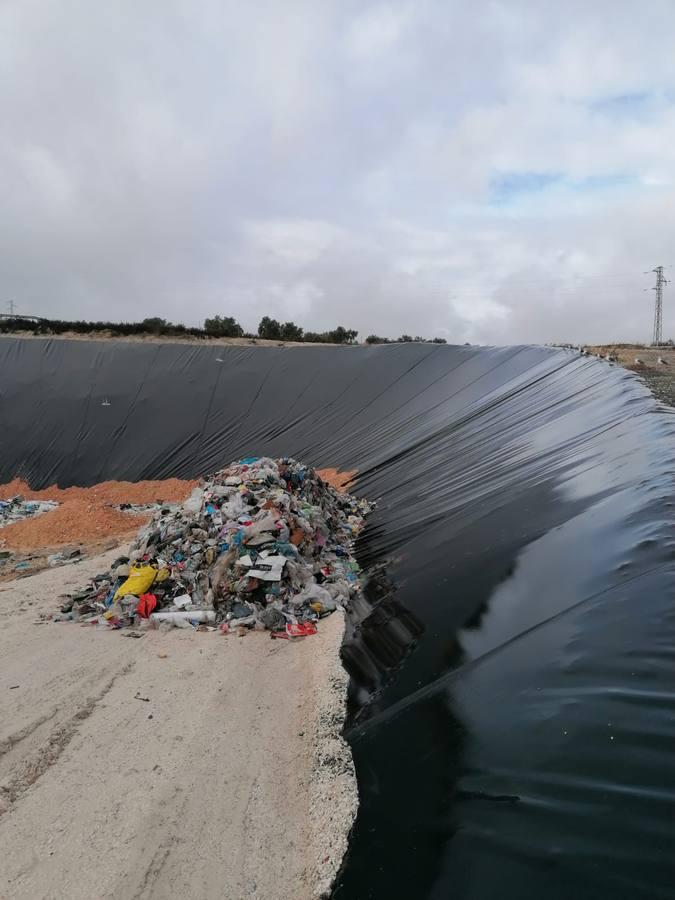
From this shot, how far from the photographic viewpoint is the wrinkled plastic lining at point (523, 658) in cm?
176

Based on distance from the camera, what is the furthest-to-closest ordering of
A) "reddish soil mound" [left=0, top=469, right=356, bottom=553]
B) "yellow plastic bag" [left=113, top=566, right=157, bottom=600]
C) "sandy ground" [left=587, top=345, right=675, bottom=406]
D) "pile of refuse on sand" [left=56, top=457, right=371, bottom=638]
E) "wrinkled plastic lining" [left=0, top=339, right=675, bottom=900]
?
"reddish soil mound" [left=0, top=469, right=356, bottom=553], "sandy ground" [left=587, top=345, right=675, bottom=406], "yellow plastic bag" [left=113, top=566, right=157, bottom=600], "pile of refuse on sand" [left=56, top=457, right=371, bottom=638], "wrinkled plastic lining" [left=0, top=339, right=675, bottom=900]

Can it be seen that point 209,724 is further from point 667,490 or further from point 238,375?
point 238,375

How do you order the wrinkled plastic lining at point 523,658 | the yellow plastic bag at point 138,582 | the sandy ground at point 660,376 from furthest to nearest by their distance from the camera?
the sandy ground at point 660,376 → the yellow plastic bag at point 138,582 → the wrinkled plastic lining at point 523,658

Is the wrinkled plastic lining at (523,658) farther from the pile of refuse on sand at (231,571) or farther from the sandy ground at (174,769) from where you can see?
the pile of refuse on sand at (231,571)

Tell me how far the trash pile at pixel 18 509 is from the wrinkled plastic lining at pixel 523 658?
7999 millimetres

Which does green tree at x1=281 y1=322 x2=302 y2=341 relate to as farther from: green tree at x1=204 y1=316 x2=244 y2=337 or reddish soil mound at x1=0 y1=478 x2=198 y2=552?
reddish soil mound at x1=0 y1=478 x2=198 y2=552

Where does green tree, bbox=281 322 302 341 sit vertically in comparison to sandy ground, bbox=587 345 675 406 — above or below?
above

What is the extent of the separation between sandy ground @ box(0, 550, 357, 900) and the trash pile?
8.21 m

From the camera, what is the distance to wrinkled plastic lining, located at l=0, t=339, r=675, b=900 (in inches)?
69.4

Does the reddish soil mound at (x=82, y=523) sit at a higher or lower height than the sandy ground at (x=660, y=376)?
lower

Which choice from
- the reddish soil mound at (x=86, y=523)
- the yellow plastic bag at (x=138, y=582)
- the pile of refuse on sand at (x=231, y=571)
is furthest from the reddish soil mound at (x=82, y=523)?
the yellow plastic bag at (x=138, y=582)

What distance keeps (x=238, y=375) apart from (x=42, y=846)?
16.0 meters

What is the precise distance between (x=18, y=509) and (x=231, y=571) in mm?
9647

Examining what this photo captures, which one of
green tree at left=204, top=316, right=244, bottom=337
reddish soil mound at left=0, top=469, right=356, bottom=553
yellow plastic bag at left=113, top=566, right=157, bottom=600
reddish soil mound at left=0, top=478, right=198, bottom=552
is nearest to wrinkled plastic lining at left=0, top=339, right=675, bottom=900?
yellow plastic bag at left=113, top=566, right=157, bottom=600
